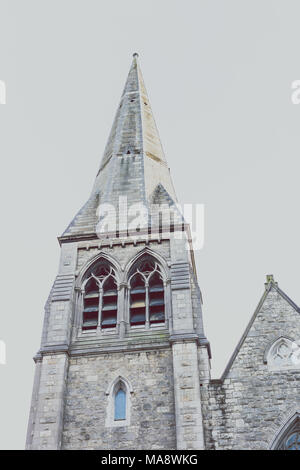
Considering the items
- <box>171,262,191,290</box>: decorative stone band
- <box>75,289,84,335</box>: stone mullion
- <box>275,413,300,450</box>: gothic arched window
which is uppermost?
<box>171,262,191,290</box>: decorative stone band

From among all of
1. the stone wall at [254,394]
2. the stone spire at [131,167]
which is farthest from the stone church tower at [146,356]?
the stone spire at [131,167]

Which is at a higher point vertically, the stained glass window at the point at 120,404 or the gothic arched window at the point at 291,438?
the stained glass window at the point at 120,404

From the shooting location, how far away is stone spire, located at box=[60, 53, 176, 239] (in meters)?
21.4

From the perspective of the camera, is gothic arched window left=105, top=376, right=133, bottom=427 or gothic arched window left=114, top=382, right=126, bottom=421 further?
gothic arched window left=114, top=382, right=126, bottom=421

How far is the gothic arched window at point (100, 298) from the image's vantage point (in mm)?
17891

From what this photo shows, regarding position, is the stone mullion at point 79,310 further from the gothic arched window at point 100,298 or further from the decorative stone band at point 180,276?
the decorative stone band at point 180,276

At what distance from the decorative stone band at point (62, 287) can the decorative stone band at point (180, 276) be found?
2.82m

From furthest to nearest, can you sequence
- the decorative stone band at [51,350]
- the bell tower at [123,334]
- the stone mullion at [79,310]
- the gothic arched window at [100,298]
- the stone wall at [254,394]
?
the gothic arched window at [100,298] → the stone mullion at [79,310] → the decorative stone band at [51,350] → the bell tower at [123,334] → the stone wall at [254,394]

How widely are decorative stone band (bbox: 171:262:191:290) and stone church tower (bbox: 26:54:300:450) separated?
33mm

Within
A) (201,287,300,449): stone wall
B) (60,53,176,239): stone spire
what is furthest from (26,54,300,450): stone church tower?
(60,53,176,239): stone spire

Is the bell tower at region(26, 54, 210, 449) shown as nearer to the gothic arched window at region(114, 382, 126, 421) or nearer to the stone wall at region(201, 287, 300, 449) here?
the gothic arched window at region(114, 382, 126, 421)

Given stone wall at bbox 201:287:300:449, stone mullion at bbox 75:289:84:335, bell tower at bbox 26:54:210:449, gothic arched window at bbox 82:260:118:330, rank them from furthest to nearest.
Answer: gothic arched window at bbox 82:260:118:330 → stone mullion at bbox 75:289:84:335 → bell tower at bbox 26:54:210:449 → stone wall at bbox 201:287:300:449
